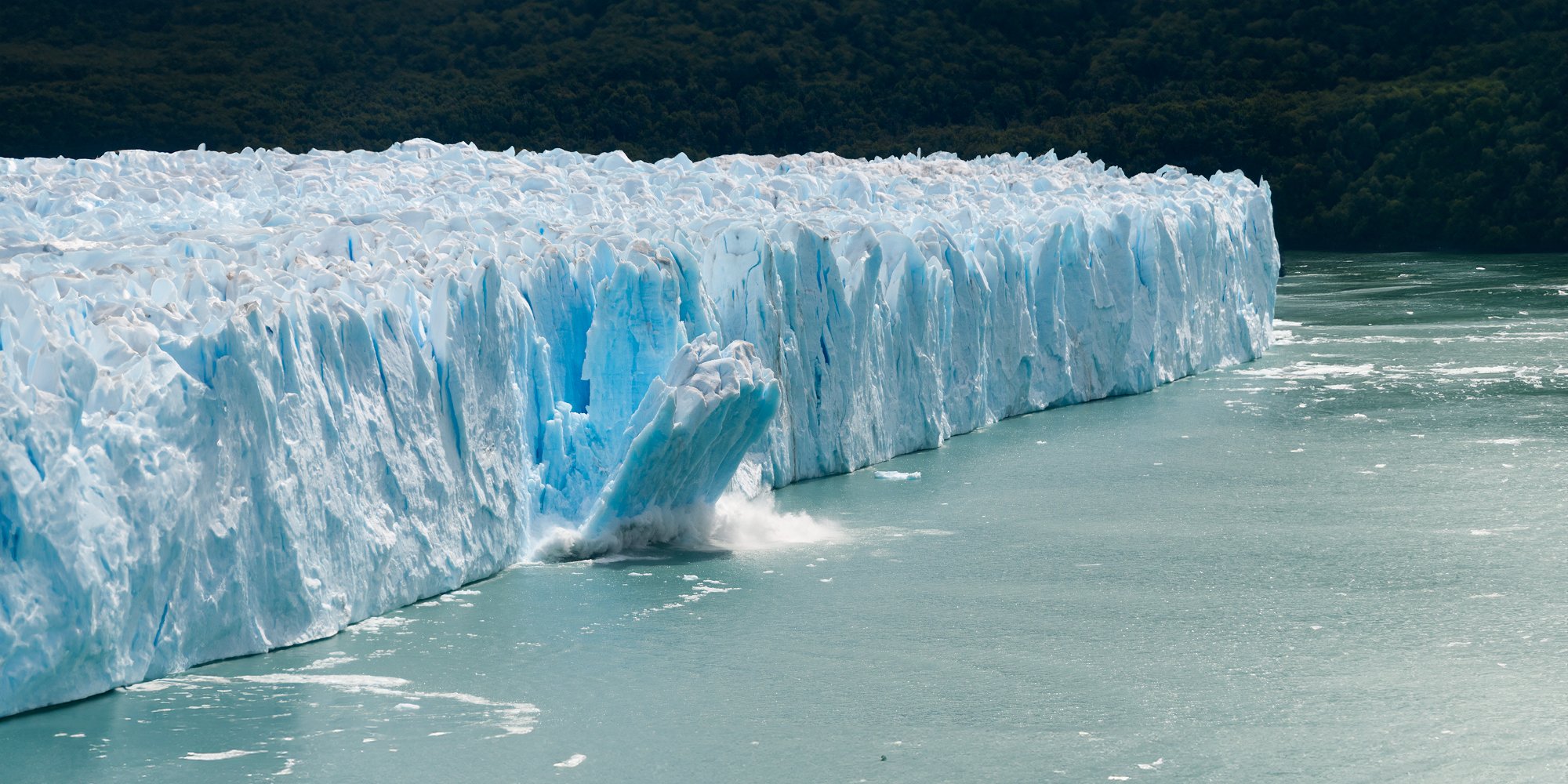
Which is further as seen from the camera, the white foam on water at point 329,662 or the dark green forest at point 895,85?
the dark green forest at point 895,85

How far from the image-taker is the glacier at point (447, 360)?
523 centimetres

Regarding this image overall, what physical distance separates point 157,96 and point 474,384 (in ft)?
86.0

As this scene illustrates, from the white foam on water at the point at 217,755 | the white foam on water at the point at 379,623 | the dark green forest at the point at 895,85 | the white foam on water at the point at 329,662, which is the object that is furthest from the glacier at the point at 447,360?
the dark green forest at the point at 895,85

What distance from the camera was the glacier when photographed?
5234 millimetres

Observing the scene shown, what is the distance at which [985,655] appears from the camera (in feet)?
20.0

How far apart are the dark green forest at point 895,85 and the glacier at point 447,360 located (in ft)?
62.2

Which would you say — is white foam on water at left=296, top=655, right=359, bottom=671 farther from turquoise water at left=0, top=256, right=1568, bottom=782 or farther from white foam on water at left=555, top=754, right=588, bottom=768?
white foam on water at left=555, top=754, right=588, bottom=768

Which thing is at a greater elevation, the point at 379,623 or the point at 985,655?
the point at 379,623

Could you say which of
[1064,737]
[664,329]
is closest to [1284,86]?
[664,329]

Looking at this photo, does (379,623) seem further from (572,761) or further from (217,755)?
(572,761)

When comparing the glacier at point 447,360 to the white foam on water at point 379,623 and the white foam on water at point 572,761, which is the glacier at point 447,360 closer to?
the white foam on water at point 379,623

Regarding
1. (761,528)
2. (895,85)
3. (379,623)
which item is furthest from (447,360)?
(895,85)

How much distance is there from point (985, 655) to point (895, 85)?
28485 millimetres

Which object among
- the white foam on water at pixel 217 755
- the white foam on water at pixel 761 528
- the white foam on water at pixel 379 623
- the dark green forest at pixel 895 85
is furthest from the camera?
the dark green forest at pixel 895 85
